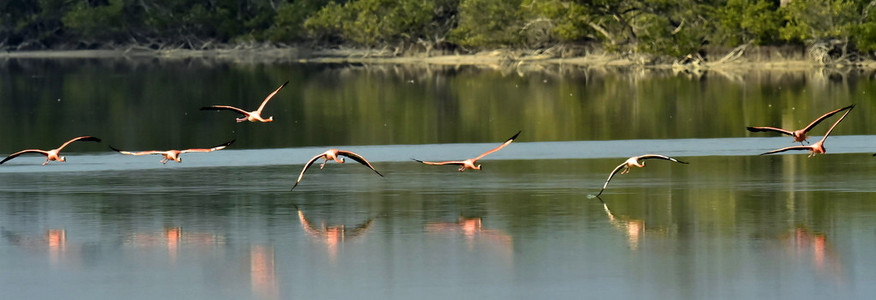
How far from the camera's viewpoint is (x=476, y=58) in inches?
4003

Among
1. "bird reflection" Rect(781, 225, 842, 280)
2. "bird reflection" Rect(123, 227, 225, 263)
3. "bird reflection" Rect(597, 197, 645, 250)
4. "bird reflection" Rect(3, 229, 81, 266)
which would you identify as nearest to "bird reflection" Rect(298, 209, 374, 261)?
"bird reflection" Rect(123, 227, 225, 263)

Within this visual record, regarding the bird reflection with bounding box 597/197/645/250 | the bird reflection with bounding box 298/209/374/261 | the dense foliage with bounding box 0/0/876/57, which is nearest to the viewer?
the bird reflection with bounding box 597/197/645/250

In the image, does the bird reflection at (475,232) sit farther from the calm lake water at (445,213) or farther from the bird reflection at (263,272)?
the bird reflection at (263,272)

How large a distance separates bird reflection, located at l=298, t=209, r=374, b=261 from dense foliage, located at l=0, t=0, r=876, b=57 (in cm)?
5375

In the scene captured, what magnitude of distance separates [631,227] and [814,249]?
2.17 meters

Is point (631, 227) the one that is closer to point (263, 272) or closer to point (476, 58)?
point (263, 272)

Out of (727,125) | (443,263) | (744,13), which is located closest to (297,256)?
(443,263)

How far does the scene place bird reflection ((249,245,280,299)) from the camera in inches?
495

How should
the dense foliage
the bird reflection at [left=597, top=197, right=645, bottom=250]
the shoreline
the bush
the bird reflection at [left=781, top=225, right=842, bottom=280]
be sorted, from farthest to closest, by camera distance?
the bush < the shoreline < the dense foliage < the bird reflection at [left=597, top=197, right=645, bottom=250] < the bird reflection at [left=781, top=225, right=842, bottom=280]

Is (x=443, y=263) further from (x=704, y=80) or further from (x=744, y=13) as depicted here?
(x=744, y=13)

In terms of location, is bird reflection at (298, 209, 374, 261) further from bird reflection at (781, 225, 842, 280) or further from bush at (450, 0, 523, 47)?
bush at (450, 0, 523, 47)

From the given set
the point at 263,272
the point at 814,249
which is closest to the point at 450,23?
the point at 814,249

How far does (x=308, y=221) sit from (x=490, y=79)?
50021 mm

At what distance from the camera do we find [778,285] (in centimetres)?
1257
